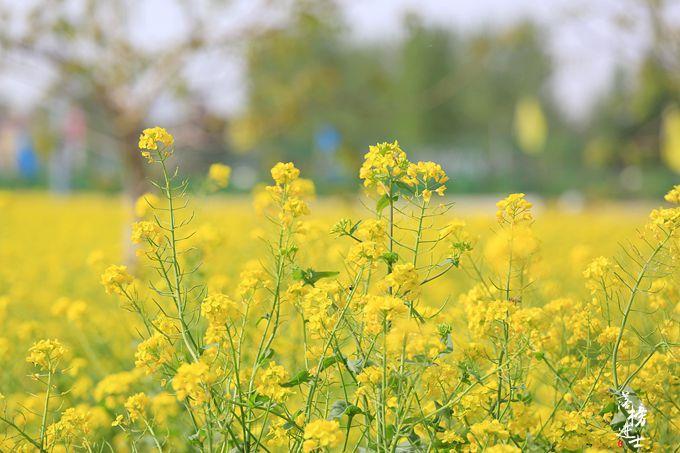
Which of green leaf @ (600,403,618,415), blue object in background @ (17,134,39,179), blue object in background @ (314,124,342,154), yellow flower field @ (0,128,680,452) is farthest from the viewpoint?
blue object in background @ (17,134,39,179)

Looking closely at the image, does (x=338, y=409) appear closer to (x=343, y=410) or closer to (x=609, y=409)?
(x=343, y=410)

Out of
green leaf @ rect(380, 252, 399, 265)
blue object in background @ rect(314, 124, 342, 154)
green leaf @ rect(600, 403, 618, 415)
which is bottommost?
green leaf @ rect(600, 403, 618, 415)

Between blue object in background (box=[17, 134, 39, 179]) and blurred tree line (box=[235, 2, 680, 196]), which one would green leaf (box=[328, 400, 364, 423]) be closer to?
blurred tree line (box=[235, 2, 680, 196])

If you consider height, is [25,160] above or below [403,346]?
above

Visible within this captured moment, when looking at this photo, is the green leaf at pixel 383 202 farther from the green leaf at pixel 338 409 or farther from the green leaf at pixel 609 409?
the green leaf at pixel 609 409

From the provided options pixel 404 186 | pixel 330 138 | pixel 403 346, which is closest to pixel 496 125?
pixel 330 138

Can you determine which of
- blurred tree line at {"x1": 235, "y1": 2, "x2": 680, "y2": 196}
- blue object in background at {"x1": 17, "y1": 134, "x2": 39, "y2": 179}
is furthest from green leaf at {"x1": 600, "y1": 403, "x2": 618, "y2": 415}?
blue object in background at {"x1": 17, "y1": 134, "x2": 39, "y2": 179}

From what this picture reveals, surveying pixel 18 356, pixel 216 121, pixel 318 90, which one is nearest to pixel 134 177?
pixel 216 121

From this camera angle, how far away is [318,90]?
804 centimetres

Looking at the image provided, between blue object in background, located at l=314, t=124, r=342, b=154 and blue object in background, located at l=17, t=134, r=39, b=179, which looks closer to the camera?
blue object in background, located at l=314, t=124, r=342, b=154

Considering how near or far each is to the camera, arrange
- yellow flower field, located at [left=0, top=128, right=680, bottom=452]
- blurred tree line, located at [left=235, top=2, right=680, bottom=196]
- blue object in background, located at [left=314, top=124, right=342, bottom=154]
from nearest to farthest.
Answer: yellow flower field, located at [left=0, top=128, right=680, bottom=452], blue object in background, located at [left=314, top=124, right=342, bottom=154], blurred tree line, located at [left=235, top=2, right=680, bottom=196]

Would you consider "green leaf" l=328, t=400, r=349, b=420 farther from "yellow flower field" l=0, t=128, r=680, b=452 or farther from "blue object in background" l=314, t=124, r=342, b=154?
"blue object in background" l=314, t=124, r=342, b=154

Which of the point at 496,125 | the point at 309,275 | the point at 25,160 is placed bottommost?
the point at 309,275

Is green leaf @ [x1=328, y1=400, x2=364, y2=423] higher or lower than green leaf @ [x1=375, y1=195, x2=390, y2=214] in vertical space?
lower
